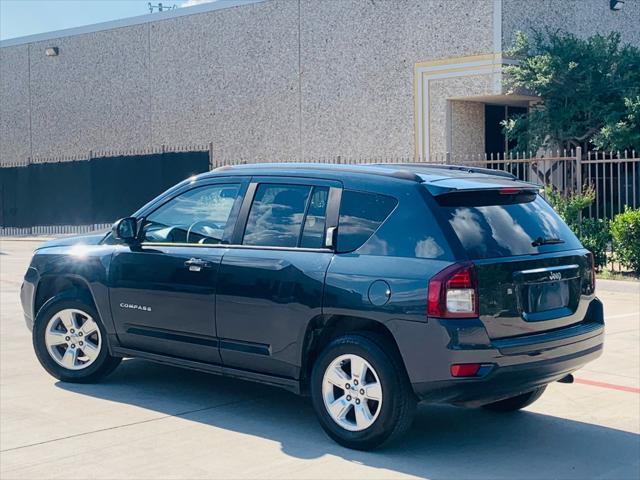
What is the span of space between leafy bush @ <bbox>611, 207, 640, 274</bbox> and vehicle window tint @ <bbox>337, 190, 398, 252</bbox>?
1017 cm

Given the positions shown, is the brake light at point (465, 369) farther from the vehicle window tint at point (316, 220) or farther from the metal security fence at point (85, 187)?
the metal security fence at point (85, 187)

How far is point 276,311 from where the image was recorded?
6520 mm

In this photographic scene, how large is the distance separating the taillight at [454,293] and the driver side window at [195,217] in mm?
1882

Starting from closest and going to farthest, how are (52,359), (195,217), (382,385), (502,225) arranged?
(382,385) < (502,225) < (195,217) < (52,359)

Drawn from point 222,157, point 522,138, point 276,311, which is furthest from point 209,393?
point 222,157

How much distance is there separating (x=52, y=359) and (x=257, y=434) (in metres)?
2.30

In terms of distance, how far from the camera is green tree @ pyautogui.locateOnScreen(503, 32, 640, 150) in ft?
74.9

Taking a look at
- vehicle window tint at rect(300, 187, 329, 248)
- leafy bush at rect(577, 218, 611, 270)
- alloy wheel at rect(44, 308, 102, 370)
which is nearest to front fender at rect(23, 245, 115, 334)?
alloy wheel at rect(44, 308, 102, 370)

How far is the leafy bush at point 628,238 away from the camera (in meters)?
15.4

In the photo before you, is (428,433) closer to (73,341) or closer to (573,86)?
(73,341)

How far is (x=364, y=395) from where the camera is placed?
6090 mm

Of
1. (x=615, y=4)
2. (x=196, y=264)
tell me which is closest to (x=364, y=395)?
(x=196, y=264)

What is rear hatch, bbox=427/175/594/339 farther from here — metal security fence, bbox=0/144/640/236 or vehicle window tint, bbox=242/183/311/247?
metal security fence, bbox=0/144/640/236

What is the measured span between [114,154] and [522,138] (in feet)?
47.4
